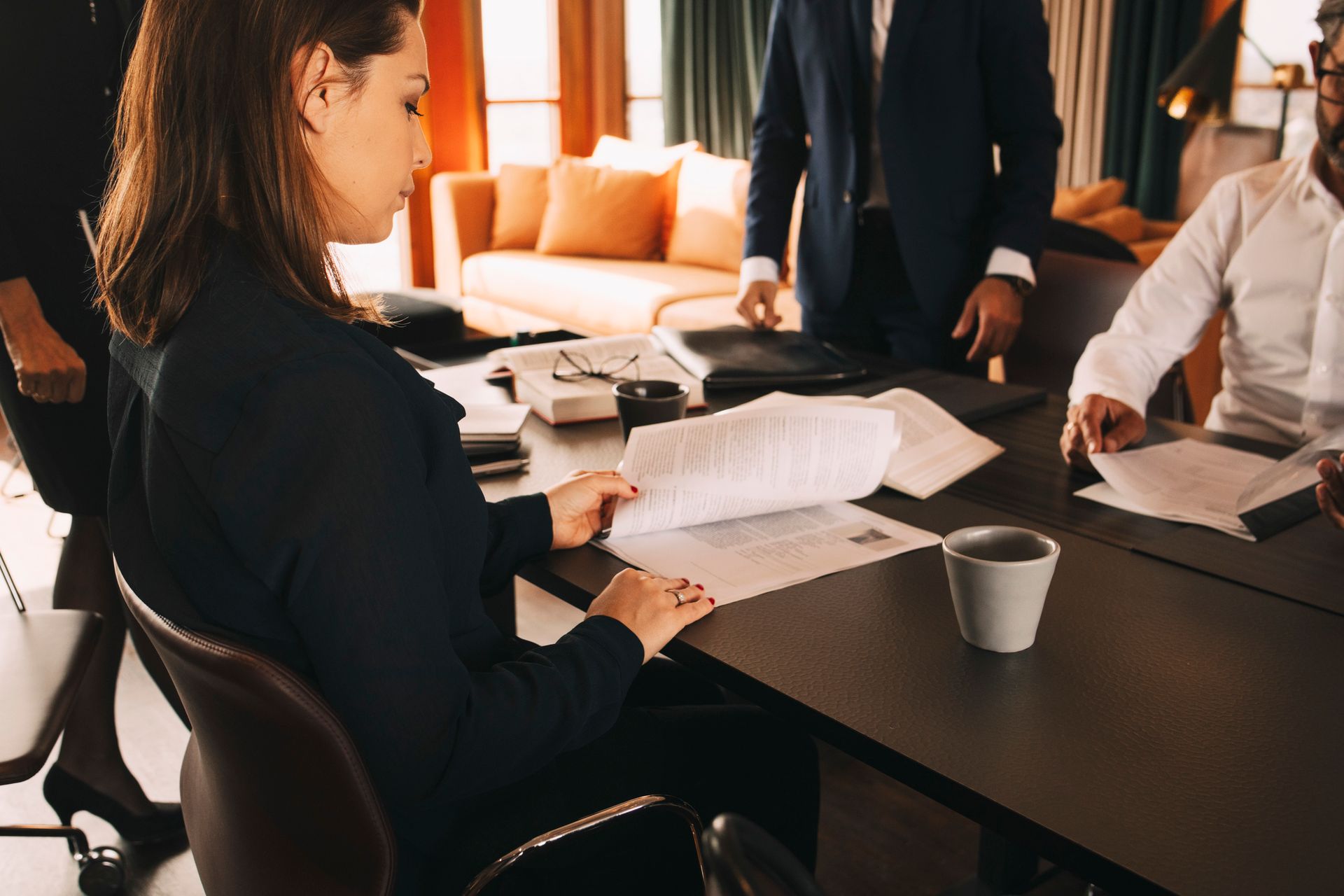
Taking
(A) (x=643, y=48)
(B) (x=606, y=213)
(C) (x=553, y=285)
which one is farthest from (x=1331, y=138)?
(A) (x=643, y=48)

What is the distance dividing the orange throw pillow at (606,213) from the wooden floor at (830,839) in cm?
325

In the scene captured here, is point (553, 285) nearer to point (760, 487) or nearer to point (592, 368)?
point (592, 368)

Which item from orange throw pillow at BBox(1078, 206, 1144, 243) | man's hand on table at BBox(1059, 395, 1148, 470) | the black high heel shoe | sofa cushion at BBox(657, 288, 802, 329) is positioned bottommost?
the black high heel shoe

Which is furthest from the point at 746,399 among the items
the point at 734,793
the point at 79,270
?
the point at 79,270

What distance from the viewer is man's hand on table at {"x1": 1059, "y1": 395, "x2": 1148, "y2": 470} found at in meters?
1.31

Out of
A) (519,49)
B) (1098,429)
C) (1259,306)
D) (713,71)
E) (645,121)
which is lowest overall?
(1098,429)

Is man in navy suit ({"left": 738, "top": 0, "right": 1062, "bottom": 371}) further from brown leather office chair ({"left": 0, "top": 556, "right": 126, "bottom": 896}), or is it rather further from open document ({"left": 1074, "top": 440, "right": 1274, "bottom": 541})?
brown leather office chair ({"left": 0, "top": 556, "right": 126, "bottom": 896})

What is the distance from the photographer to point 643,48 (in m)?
6.19

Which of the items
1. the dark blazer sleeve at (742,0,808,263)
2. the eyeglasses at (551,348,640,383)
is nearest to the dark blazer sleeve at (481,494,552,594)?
the eyeglasses at (551,348,640,383)

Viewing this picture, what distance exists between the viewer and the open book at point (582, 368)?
1.53m

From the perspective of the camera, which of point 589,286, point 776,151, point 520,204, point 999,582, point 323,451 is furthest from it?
point 520,204

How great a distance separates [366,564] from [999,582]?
18.3 inches

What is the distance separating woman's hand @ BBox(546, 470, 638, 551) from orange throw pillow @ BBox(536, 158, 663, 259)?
395cm

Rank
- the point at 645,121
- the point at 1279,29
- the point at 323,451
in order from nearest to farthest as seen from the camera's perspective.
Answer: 1. the point at 323,451
2. the point at 1279,29
3. the point at 645,121
